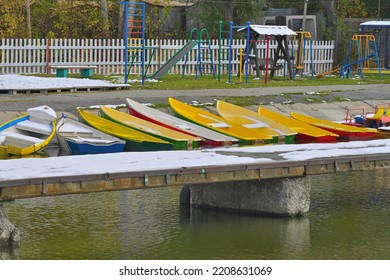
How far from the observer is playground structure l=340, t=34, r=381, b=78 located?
41.1 metres

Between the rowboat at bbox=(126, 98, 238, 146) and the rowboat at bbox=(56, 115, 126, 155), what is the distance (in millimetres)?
1743

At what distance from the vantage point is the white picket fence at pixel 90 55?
1494 inches

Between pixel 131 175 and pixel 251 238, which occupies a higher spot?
pixel 131 175

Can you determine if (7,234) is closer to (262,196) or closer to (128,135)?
(262,196)

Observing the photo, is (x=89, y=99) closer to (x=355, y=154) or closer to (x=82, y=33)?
(x=355, y=154)

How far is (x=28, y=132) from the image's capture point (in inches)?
915

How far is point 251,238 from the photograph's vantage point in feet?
58.9

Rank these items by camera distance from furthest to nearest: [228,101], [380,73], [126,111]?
[380,73]
[228,101]
[126,111]

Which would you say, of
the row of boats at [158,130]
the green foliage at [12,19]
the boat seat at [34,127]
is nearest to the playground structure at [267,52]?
the green foliage at [12,19]

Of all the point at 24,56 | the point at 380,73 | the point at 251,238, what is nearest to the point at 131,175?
the point at 251,238

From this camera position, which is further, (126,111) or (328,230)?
(126,111)

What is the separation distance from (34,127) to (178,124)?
3.24 meters

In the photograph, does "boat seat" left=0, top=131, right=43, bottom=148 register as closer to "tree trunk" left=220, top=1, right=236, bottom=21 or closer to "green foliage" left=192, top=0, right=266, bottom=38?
"green foliage" left=192, top=0, right=266, bottom=38

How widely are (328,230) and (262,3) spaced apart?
29441mm
